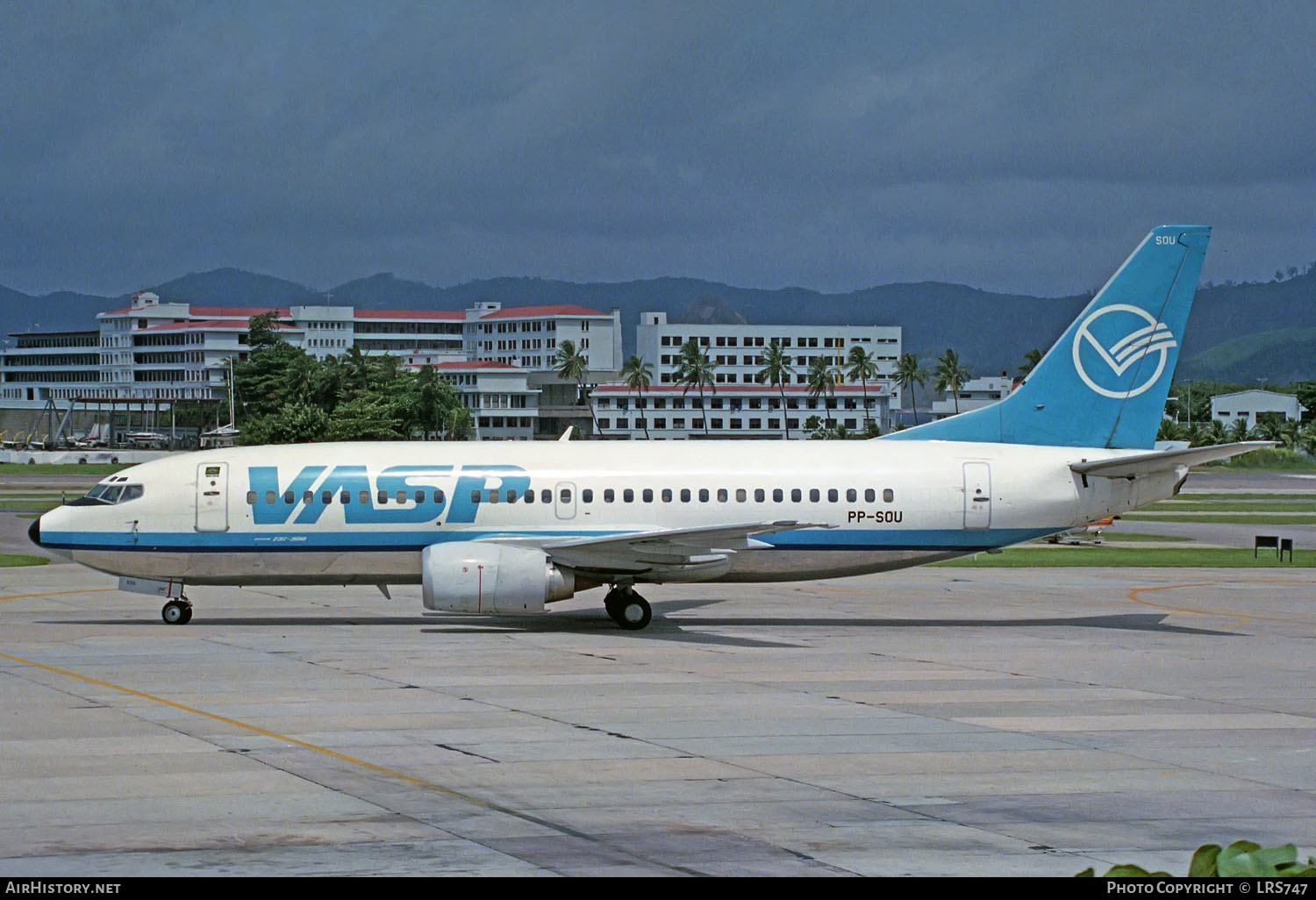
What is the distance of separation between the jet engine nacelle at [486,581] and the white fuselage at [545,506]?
1.55 m

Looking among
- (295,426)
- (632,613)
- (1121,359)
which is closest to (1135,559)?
(1121,359)

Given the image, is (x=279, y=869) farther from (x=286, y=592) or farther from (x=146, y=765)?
(x=286, y=592)

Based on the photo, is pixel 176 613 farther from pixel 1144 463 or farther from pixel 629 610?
pixel 1144 463

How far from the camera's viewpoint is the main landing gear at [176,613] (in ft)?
111

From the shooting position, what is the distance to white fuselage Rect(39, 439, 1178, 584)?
33.7 metres

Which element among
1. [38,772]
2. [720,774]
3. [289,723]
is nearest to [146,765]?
[38,772]

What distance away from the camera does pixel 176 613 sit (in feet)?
111

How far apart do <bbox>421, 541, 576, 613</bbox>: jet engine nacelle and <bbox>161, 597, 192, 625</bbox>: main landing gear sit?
6016 millimetres

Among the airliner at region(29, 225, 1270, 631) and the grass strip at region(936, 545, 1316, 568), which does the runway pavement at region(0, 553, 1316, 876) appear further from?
the grass strip at region(936, 545, 1316, 568)

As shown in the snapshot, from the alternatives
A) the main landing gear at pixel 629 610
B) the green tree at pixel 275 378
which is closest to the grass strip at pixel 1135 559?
the main landing gear at pixel 629 610

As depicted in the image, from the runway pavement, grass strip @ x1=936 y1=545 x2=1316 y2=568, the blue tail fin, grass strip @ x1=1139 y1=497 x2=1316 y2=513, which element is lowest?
the runway pavement

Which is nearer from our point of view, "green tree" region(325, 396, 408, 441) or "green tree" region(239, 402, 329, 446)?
"green tree" region(239, 402, 329, 446)

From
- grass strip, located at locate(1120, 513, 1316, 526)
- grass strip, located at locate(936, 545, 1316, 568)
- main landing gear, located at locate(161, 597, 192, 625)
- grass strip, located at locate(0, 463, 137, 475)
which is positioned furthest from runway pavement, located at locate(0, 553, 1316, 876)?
grass strip, located at locate(0, 463, 137, 475)

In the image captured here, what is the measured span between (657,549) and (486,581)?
3.80 m
